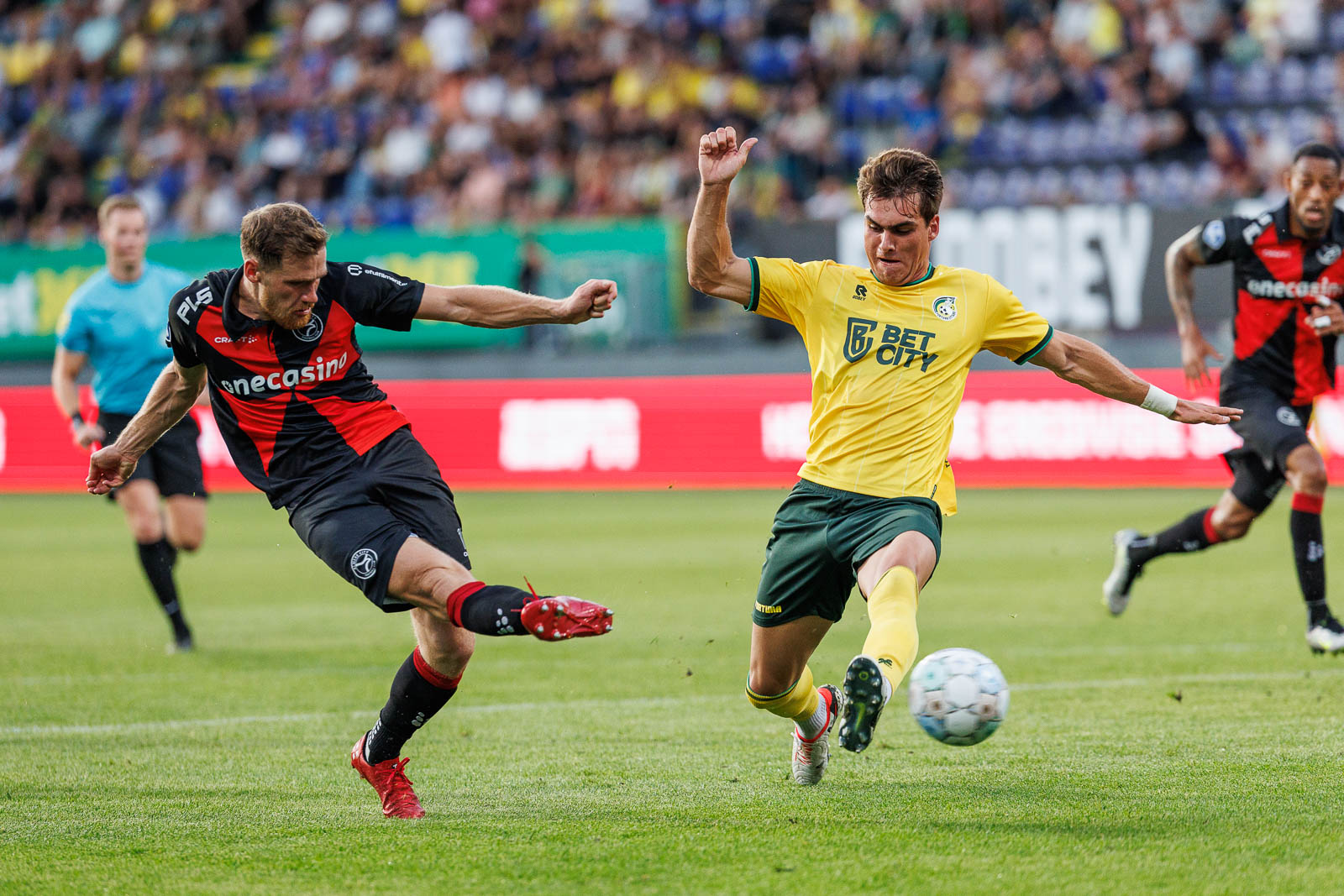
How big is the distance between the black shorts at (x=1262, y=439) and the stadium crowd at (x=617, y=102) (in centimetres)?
1102

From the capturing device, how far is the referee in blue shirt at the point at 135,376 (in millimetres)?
9766

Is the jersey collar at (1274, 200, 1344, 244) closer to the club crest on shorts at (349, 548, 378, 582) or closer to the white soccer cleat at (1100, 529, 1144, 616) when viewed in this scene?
the white soccer cleat at (1100, 529, 1144, 616)

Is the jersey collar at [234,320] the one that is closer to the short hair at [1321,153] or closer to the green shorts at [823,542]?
the green shorts at [823,542]

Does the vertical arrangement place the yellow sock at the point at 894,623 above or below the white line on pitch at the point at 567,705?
above

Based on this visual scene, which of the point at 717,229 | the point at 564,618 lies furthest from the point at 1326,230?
the point at 564,618

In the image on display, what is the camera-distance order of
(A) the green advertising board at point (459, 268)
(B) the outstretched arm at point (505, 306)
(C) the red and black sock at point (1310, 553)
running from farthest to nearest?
(A) the green advertising board at point (459, 268) < (C) the red and black sock at point (1310, 553) < (B) the outstretched arm at point (505, 306)

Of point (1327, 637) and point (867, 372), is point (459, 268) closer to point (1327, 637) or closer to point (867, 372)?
point (1327, 637)

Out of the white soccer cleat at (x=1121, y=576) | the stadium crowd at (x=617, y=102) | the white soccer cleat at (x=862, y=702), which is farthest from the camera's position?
the stadium crowd at (x=617, y=102)

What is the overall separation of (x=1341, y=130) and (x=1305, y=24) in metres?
1.84

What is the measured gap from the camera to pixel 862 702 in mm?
4465

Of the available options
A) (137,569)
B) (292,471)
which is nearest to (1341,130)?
(137,569)

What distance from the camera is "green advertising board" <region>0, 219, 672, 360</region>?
20.0 metres

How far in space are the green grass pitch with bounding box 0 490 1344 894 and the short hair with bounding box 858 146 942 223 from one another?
6.53 ft

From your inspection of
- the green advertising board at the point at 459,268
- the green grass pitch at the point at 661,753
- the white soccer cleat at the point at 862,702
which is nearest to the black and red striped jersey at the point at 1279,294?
the green grass pitch at the point at 661,753
